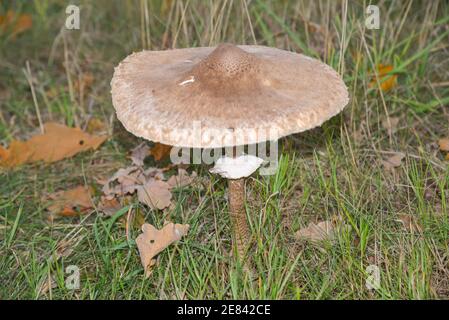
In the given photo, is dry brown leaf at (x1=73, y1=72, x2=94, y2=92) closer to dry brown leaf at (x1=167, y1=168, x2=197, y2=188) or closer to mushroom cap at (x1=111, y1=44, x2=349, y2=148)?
dry brown leaf at (x1=167, y1=168, x2=197, y2=188)

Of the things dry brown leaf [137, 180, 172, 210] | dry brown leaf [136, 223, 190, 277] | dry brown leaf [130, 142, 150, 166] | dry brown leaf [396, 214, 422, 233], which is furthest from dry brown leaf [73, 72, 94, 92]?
dry brown leaf [396, 214, 422, 233]

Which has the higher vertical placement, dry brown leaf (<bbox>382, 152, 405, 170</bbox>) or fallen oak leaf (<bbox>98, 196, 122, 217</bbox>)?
dry brown leaf (<bbox>382, 152, 405, 170</bbox>)

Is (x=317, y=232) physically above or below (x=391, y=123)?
below

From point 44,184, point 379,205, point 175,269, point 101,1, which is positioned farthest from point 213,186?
point 101,1

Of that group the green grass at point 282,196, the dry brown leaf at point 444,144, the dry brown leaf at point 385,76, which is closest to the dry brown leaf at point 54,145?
the green grass at point 282,196

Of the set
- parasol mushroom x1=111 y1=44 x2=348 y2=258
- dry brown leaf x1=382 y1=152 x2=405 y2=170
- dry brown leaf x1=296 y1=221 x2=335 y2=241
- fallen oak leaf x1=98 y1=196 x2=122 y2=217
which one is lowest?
fallen oak leaf x1=98 y1=196 x2=122 y2=217

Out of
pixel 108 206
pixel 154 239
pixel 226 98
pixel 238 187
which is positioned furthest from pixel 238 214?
pixel 108 206

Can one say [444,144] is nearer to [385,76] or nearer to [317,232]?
[385,76]
